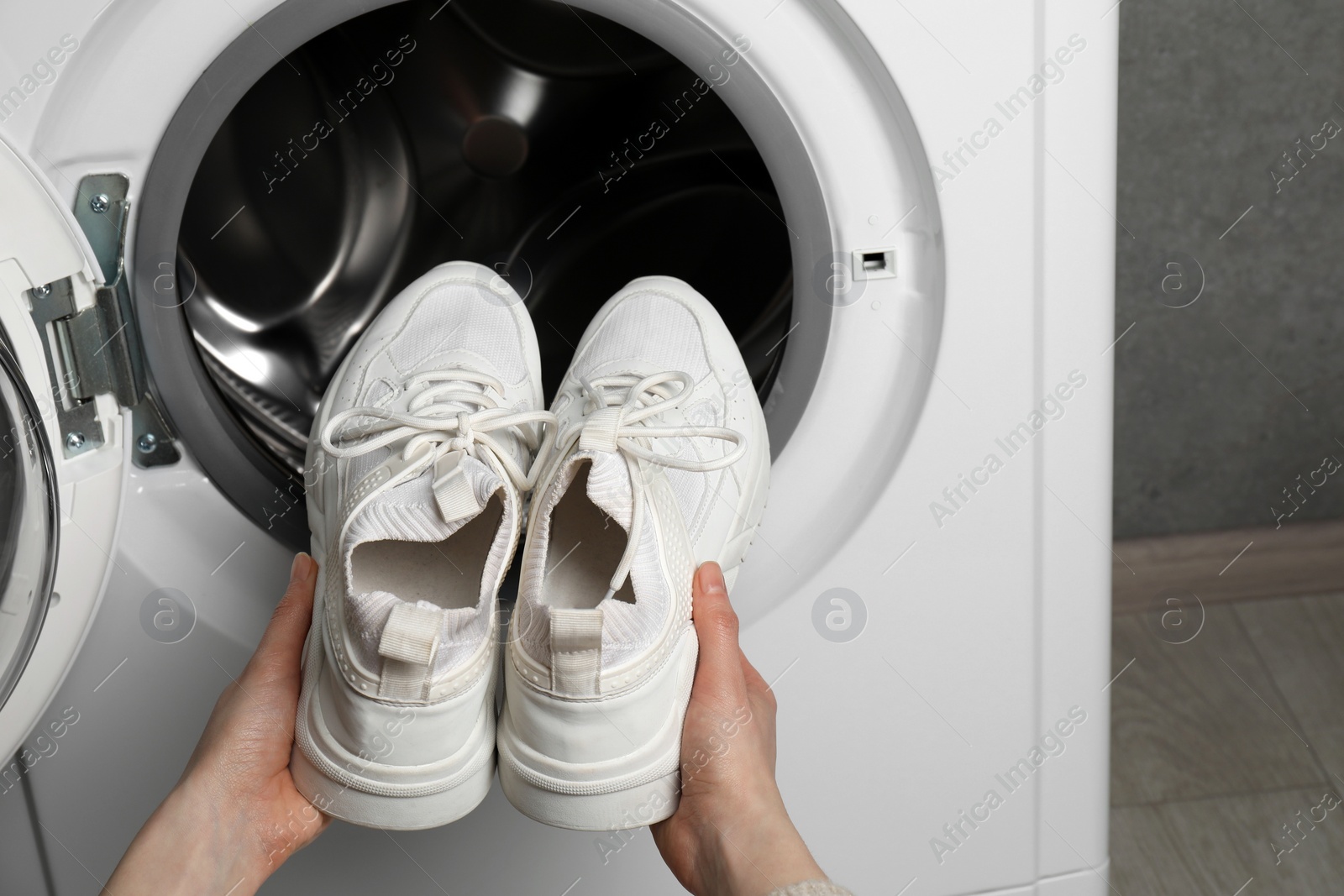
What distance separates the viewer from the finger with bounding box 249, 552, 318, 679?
0.59 meters

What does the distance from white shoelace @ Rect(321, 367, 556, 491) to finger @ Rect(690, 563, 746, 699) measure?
0.35 feet

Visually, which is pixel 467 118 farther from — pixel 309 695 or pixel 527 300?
pixel 309 695

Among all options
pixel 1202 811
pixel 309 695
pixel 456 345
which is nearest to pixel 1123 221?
pixel 1202 811

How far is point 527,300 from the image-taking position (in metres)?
0.93

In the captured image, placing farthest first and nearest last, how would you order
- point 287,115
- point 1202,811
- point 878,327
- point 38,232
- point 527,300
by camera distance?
point 1202,811 < point 527,300 < point 287,115 < point 878,327 < point 38,232

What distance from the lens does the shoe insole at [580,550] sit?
589mm

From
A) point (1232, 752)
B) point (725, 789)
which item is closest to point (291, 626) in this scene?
point (725, 789)

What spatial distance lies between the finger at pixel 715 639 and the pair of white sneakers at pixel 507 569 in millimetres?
11

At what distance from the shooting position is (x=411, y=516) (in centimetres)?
53

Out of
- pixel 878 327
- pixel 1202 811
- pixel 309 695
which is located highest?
pixel 878 327

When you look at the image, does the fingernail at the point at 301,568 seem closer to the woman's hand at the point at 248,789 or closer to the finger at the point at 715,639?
the woman's hand at the point at 248,789

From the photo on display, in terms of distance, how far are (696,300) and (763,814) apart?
309 millimetres

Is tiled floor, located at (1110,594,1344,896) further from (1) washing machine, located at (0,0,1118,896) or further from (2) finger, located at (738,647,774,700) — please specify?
(2) finger, located at (738,647,774,700)

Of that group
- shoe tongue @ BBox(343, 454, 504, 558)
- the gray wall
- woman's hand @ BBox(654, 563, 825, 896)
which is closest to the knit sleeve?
woman's hand @ BBox(654, 563, 825, 896)
